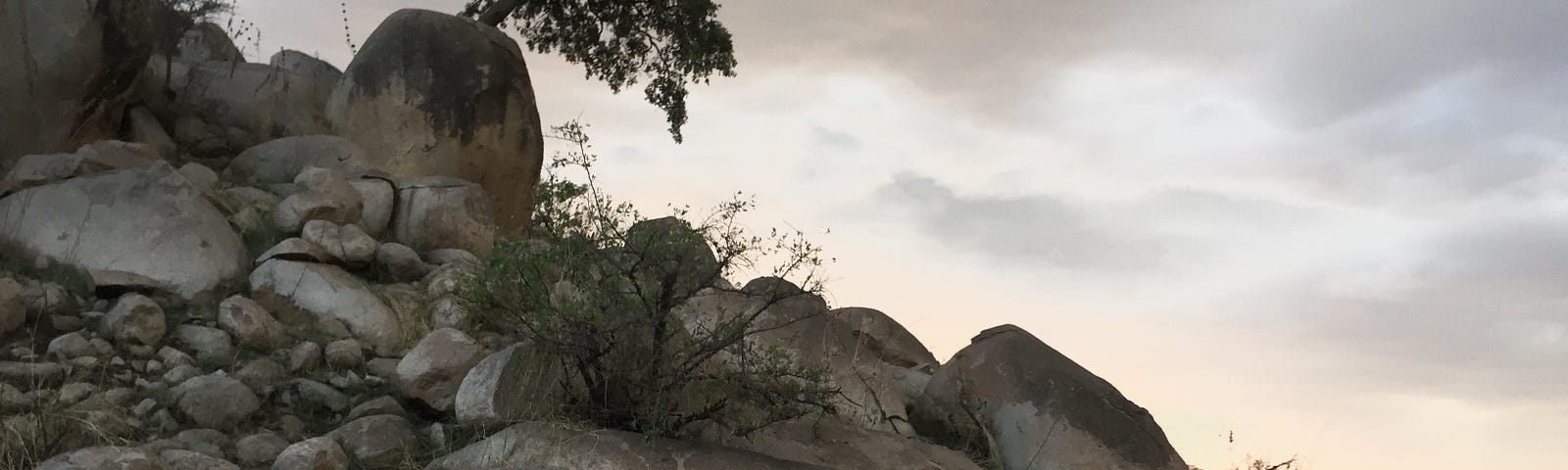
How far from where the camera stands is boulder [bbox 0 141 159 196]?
8.91 m

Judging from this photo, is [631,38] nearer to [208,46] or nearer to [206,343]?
[208,46]

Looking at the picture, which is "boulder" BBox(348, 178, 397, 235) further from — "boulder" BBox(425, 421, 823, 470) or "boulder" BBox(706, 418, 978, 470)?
"boulder" BBox(706, 418, 978, 470)

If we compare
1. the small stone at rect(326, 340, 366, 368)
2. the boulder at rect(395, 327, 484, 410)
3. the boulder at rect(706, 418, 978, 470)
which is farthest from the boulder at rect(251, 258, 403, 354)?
the boulder at rect(706, 418, 978, 470)

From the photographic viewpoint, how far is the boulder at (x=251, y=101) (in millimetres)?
11844

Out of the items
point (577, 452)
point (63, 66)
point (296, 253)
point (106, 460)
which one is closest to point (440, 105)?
point (63, 66)

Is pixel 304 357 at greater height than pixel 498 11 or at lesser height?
lesser

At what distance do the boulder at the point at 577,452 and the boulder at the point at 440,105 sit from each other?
5.52m

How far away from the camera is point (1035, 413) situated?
8.38 meters

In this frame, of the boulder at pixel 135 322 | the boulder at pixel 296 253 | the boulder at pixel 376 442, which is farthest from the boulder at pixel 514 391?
the boulder at pixel 296 253

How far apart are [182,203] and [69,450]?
2.83 meters

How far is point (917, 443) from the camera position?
7734 mm

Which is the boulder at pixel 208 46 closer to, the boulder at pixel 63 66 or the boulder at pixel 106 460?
the boulder at pixel 63 66

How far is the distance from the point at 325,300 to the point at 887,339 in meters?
3.96

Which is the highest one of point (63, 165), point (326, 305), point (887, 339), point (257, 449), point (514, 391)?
point (887, 339)
